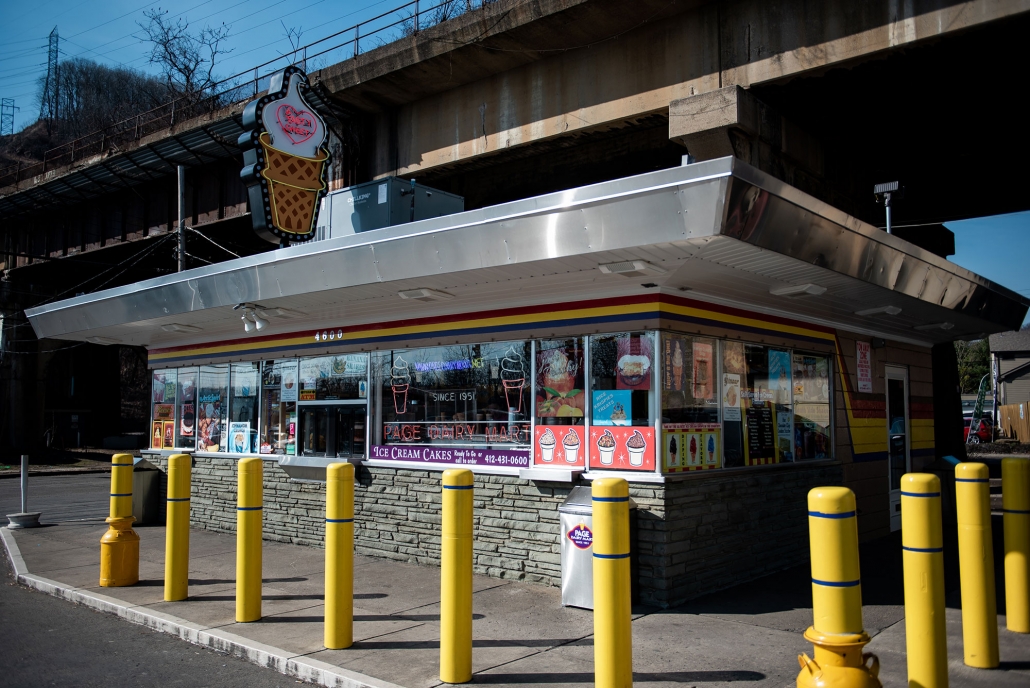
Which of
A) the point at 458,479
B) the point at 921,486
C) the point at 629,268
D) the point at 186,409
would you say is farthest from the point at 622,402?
the point at 186,409

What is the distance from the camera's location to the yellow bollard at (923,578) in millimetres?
4715

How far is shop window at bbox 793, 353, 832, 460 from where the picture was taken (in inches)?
385

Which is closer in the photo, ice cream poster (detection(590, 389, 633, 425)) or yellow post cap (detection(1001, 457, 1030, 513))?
yellow post cap (detection(1001, 457, 1030, 513))

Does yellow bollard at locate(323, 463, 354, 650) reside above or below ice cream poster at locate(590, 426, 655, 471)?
below

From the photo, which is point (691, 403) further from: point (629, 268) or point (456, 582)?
point (456, 582)

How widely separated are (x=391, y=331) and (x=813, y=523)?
266 inches

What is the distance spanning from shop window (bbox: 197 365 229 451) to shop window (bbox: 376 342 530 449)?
3.90m

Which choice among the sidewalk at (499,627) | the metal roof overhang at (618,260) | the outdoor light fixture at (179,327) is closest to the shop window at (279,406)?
the metal roof overhang at (618,260)

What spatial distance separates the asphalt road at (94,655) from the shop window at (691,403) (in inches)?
163

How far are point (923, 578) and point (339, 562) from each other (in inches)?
159

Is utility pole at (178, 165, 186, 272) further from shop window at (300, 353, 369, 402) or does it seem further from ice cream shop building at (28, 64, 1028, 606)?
shop window at (300, 353, 369, 402)

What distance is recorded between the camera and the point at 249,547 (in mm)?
6848

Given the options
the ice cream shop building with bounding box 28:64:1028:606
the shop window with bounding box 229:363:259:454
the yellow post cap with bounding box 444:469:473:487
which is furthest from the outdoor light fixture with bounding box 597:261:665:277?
the shop window with bounding box 229:363:259:454

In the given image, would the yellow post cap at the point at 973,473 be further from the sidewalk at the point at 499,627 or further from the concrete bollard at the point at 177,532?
the concrete bollard at the point at 177,532
